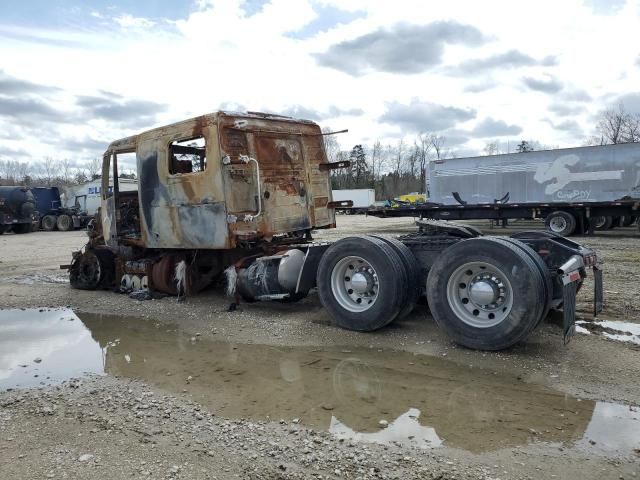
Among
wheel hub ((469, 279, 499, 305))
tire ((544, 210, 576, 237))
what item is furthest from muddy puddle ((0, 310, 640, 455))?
tire ((544, 210, 576, 237))

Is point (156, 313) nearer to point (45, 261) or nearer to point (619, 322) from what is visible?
point (619, 322)

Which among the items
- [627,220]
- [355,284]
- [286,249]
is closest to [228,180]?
[286,249]

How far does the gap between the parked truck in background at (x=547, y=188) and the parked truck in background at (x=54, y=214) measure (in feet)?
64.5

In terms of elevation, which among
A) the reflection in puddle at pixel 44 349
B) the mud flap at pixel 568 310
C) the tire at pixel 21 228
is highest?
the tire at pixel 21 228

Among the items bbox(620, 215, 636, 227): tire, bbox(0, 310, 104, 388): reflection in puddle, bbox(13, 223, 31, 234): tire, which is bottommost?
bbox(0, 310, 104, 388): reflection in puddle

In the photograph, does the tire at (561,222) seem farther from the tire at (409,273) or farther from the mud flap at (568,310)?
the mud flap at (568,310)

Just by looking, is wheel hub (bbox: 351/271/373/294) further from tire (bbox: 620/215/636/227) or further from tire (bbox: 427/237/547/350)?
tire (bbox: 620/215/636/227)

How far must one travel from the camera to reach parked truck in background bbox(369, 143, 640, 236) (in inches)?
755

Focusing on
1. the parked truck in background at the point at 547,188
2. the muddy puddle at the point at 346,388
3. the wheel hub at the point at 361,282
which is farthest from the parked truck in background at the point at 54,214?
the wheel hub at the point at 361,282

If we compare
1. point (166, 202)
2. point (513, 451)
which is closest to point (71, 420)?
point (513, 451)

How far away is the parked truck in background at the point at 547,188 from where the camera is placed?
19.2m

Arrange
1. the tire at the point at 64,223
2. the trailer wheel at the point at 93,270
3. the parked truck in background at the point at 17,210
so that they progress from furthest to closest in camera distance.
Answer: the tire at the point at 64,223 < the parked truck in background at the point at 17,210 < the trailer wheel at the point at 93,270

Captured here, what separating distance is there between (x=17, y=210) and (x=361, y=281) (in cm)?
2927

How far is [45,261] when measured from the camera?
1475 cm
